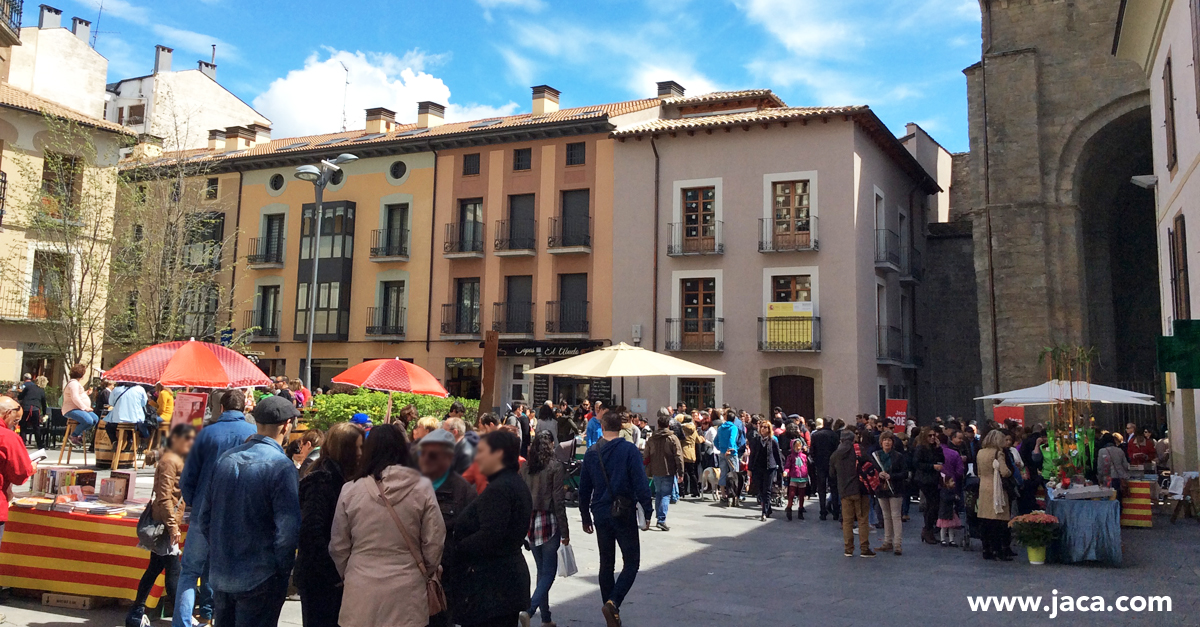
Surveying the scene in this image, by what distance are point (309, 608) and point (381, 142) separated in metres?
29.7

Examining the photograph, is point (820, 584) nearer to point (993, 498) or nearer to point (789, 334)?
point (993, 498)

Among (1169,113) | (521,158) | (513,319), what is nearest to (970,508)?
(1169,113)

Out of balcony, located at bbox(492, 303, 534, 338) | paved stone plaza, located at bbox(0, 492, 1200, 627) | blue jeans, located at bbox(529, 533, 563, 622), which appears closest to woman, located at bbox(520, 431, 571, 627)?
Result: blue jeans, located at bbox(529, 533, 563, 622)

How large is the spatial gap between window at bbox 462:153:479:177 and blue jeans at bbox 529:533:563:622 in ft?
84.2

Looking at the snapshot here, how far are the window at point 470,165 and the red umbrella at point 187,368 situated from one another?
22.5 metres

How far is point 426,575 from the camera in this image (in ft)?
13.0

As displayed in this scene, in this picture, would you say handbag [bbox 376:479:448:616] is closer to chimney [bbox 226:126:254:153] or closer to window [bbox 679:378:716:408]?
window [bbox 679:378:716:408]

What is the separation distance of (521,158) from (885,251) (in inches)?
511

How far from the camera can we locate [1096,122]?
1002 inches

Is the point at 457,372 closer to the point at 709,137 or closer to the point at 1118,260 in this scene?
the point at 709,137

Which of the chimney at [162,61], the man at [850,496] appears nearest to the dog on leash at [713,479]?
the man at [850,496]

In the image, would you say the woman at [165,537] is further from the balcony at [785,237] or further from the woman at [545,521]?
the balcony at [785,237]

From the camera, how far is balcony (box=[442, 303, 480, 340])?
30.5 m

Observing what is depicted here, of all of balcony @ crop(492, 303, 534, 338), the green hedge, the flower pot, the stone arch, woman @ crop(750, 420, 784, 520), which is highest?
the stone arch
